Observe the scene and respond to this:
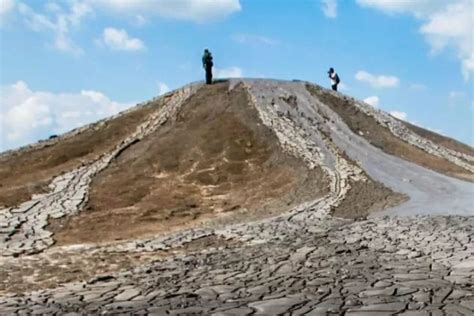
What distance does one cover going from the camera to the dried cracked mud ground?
8133 mm

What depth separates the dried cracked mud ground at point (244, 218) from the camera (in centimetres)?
813

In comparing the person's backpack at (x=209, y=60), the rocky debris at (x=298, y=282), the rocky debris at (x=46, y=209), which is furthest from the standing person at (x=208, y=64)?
the rocky debris at (x=298, y=282)

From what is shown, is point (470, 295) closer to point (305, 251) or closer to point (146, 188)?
point (305, 251)

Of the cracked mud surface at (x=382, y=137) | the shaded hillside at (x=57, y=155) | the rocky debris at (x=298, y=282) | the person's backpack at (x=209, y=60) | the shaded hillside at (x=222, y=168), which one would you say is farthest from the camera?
the person's backpack at (x=209, y=60)

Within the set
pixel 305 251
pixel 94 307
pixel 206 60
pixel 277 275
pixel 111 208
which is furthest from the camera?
pixel 206 60

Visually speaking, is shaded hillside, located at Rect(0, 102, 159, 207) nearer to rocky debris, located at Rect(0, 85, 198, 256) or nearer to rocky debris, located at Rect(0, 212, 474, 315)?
rocky debris, located at Rect(0, 85, 198, 256)

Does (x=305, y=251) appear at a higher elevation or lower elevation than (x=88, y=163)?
lower

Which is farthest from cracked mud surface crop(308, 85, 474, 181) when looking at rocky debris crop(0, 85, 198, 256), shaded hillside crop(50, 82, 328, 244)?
rocky debris crop(0, 85, 198, 256)

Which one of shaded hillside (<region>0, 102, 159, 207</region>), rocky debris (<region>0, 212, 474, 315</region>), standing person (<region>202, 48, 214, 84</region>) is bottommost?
rocky debris (<region>0, 212, 474, 315</region>)

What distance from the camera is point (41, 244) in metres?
13.6

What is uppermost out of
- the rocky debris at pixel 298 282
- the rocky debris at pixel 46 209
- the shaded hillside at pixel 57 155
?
the shaded hillside at pixel 57 155

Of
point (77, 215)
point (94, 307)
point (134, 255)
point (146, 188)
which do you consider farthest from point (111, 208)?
point (94, 307)

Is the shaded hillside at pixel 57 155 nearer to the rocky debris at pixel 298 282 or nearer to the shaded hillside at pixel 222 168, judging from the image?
the shaded hillside at pixel 222 168

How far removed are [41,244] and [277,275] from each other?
6.65m
